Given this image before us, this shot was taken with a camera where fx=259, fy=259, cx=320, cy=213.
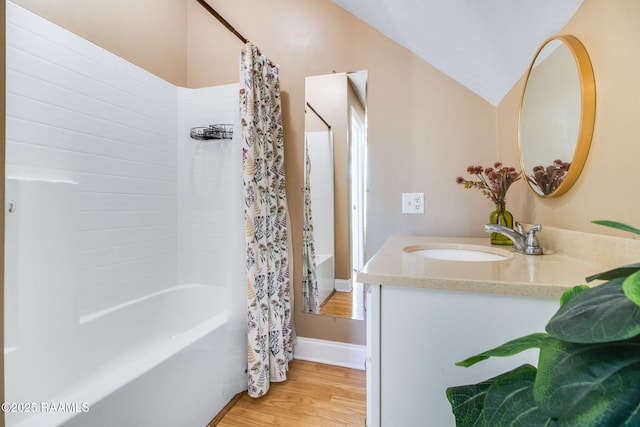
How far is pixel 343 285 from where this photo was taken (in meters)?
1.72

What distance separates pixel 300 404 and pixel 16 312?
4.45ft

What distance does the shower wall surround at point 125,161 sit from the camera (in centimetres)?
122

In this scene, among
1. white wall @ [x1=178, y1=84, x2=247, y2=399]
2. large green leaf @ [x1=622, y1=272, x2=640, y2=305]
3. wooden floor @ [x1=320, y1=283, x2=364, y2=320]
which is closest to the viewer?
large green leaf @ [x1=622, y1=272, x2=640, y2=305]

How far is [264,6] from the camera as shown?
1848 mm

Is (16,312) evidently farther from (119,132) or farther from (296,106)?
(296,106)

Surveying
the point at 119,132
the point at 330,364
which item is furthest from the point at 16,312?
the point at 330,364

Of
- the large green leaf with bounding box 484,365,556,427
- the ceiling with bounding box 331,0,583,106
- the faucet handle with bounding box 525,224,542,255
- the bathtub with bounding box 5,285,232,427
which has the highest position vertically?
the ceiling with bounding box 331,0,583,106

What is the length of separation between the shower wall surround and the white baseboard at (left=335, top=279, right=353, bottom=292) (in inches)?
24.3

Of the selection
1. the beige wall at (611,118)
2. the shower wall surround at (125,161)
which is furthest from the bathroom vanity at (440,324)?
the shower wall surround at (125,161)

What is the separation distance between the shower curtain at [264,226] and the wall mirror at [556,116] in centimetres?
129

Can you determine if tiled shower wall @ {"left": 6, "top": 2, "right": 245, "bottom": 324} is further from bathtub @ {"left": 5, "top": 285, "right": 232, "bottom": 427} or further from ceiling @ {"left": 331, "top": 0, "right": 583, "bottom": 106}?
ceiling @ {"left": 331, "top": 0, "right": 583, "bottom": 106}

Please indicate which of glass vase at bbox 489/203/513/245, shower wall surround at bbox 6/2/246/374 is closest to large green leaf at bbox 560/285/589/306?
glass vase at bbox 489/203/513/245

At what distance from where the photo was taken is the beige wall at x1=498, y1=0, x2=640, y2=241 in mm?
637

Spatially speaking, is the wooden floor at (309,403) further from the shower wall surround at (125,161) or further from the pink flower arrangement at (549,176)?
the pink flower arrangement at (549,176)
